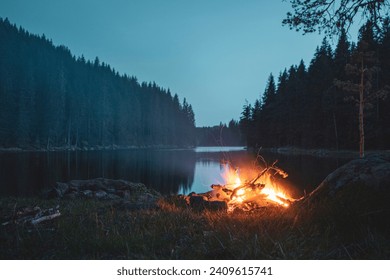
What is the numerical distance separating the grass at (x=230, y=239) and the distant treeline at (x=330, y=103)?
16623mm

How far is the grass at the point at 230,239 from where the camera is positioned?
9.26 feet

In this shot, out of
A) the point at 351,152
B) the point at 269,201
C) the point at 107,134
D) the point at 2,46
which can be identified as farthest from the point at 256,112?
the point at 2,46

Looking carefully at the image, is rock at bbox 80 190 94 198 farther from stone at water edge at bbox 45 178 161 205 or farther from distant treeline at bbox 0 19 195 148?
distant treeline at bbox 0 19 195 148

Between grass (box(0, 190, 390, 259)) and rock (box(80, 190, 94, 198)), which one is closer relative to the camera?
grass (box(0, 190, 390, 259))

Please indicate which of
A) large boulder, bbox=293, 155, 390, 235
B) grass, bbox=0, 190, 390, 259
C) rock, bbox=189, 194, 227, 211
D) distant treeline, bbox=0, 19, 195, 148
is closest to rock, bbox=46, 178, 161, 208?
rock, bbox=189, 194, 227, 211

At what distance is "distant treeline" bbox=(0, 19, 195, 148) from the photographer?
56.5 m

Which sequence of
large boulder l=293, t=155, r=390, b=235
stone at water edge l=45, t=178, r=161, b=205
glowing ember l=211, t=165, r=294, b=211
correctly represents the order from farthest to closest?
stone at water edge l=45, t=178, r=161, b=205
glowing ember l=211, t=165, r=294, b=211
large boulder l=293, t=155, r=390, b=235

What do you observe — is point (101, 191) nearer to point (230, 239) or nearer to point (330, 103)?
point (230, 239)

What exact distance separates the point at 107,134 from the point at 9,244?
8499 cm

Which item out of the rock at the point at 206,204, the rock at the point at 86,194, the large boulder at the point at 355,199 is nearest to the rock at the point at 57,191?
the rock at the point at 86,194

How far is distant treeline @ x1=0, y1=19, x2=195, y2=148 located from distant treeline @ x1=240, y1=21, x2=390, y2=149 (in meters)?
55.6

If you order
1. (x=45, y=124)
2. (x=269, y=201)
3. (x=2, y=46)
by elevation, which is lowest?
(x=269, y=201)
